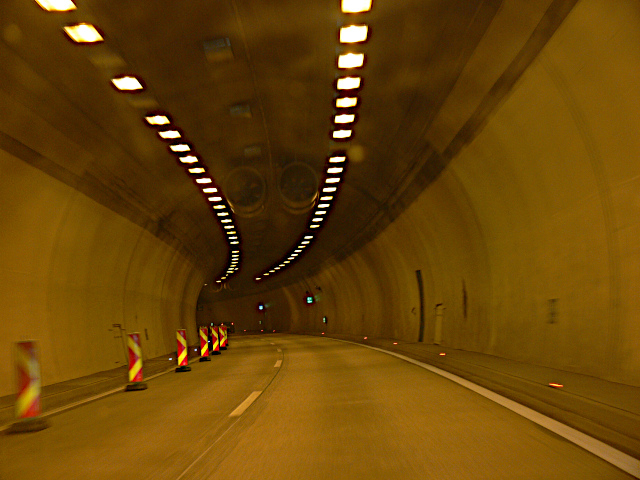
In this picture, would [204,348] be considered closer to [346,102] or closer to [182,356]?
[182,356]

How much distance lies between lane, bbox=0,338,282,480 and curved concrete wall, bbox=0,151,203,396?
2.68m

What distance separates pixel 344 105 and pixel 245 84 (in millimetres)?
2334

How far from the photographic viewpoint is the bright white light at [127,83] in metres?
11.2

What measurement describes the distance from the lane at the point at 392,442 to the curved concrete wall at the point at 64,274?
224 inches

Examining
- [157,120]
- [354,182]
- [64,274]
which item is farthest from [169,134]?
[354,182]

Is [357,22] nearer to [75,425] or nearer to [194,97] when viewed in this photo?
[194,97]

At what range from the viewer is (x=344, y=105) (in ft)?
45.0

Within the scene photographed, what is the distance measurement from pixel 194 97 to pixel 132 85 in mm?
1402

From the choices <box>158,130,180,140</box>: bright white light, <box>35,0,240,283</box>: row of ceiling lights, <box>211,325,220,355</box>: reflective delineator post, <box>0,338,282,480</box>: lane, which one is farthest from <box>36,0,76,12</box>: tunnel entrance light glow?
<box>211,325,220,355</box>: reflective delineator post

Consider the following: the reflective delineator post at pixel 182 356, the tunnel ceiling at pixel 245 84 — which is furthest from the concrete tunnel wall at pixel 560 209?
the reflective delineator post at pixel 182 356

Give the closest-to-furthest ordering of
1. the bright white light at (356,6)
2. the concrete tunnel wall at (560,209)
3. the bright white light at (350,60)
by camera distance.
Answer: the concrete tunnel wall at (560,209)
the bright white light at (356,6)
the bright white light at (350,60)

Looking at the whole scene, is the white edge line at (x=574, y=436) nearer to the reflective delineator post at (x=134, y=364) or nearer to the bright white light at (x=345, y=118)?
the bright white light at (x=345, y=118)

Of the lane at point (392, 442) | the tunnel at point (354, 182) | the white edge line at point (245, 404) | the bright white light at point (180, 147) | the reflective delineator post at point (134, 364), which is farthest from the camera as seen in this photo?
the bright white light at point (180, 147)

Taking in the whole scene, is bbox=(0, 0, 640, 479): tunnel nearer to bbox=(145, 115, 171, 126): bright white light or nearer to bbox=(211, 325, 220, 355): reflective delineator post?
bbox=(145, 115, 171, 126): bright white light
